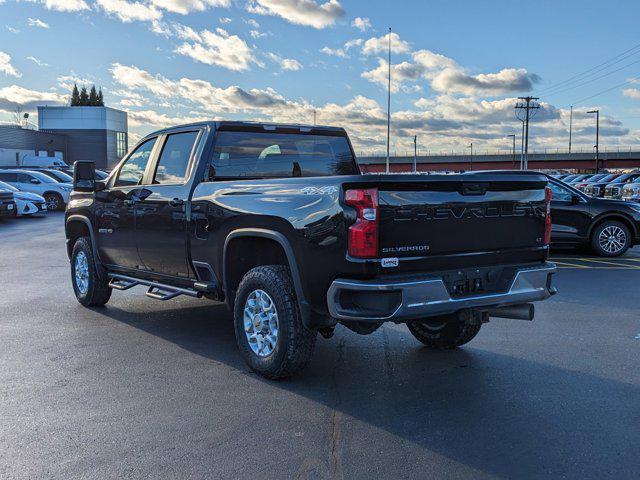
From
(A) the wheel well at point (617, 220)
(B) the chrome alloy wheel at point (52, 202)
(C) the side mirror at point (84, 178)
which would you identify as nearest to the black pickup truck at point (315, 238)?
(C) the side mirror at point (84, 178)

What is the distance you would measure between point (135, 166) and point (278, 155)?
1.67 metres

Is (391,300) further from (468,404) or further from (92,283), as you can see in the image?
(92,283)

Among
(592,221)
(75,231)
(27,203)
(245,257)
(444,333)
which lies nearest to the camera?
(245,257)

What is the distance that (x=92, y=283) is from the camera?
7.46m

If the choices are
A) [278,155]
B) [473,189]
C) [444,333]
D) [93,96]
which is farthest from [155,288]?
[93,96]

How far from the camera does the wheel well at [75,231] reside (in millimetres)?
7735

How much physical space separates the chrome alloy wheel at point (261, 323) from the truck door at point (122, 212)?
6.55 feet

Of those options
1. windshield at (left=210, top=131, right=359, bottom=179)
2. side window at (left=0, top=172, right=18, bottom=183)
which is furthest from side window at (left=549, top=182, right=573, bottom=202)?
side window at (left=0, top=172, right=18, bottom=183)

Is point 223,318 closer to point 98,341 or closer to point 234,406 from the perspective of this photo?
point 98,341

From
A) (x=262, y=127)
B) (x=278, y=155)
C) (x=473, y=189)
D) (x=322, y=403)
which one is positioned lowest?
(x=322, y=403)

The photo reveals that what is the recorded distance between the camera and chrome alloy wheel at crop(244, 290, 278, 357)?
4910 millimetres

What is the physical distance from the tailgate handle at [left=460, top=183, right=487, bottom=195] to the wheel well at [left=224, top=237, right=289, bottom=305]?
1427mm

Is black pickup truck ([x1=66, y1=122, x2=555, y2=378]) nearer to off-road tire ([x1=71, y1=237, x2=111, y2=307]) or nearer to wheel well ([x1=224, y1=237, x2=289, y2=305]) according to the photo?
wheel well ([x1=224, y1=237, x2=289, y2=305])

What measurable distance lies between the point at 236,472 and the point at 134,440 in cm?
77
